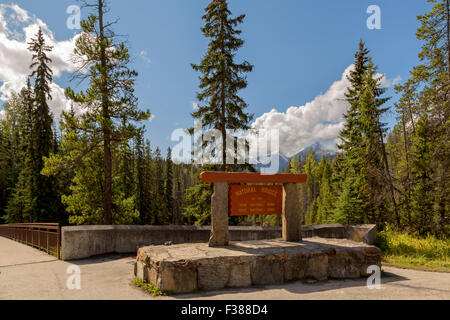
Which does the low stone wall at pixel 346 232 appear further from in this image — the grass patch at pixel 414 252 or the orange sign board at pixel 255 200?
the orange sign board at pixel 255 200

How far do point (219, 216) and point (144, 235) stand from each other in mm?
4185

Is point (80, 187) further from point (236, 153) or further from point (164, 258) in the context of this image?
point (164, 258)

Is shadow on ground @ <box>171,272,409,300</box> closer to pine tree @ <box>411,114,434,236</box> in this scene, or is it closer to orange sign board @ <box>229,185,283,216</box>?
orange sign board @ <box>229,185,283,216</box>

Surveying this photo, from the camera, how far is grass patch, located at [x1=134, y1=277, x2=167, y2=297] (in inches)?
212

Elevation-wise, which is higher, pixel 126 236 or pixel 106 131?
pixel 106 131

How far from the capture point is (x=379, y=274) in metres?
6.89

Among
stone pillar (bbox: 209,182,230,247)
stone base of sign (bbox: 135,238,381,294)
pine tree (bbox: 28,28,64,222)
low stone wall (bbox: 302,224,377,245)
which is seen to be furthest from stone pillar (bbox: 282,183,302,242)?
pine tree (bbox: 28,28,64,222)

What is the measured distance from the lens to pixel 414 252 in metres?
10.2

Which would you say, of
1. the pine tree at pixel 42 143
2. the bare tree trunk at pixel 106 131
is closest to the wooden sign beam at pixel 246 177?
the bare tree trunk at pixel 106 131

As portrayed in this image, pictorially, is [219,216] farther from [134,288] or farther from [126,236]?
[126,236]

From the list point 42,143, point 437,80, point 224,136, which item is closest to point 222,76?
point 224,136

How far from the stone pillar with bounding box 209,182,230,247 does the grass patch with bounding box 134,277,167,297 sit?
6.42 ft
